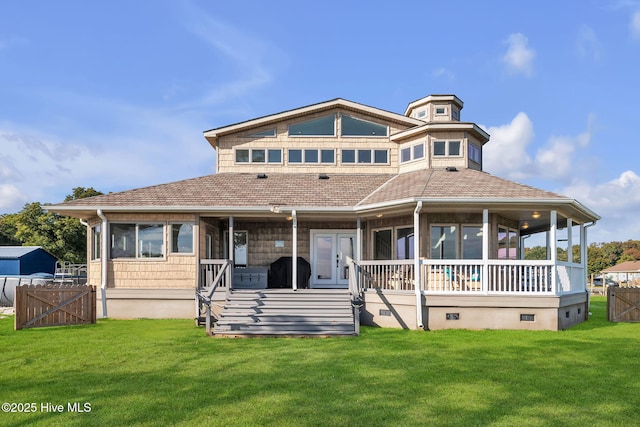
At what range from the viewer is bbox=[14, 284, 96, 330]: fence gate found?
13.6m

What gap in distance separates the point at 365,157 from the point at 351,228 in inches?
125

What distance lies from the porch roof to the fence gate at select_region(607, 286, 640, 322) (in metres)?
2.40

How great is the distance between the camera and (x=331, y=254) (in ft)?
58.0

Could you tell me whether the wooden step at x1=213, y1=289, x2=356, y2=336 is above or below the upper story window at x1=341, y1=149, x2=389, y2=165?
below

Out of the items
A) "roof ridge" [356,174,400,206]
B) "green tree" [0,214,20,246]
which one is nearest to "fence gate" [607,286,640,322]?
"roof ridge" [356,174,400,206]

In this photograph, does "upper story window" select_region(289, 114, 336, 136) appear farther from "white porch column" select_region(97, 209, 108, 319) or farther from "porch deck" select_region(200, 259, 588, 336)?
"white porch column" select_region(97, 209, 108, 319)

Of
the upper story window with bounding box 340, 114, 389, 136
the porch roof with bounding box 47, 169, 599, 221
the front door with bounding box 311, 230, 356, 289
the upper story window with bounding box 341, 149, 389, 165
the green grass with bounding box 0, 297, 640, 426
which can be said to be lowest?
the green grass with bounding box 0, 297, 640, 426

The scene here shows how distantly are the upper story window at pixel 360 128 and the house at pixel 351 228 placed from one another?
4 cm

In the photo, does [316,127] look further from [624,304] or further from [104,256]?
[624,304]

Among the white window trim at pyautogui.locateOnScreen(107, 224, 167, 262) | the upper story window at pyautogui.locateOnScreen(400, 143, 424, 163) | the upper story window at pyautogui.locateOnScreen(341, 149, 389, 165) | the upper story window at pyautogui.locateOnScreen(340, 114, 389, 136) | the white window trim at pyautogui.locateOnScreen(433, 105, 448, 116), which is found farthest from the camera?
the white window trim at pyautogui.locateOnScreen(433, 105, 448, 116)

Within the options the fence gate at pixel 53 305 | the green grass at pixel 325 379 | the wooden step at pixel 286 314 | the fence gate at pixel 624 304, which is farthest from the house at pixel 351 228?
the green grass at pixel 325 379

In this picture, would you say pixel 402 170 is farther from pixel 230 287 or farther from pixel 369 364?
pixel 369 364

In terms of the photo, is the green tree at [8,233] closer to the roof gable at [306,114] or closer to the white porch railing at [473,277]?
the roof gable at [306,114]

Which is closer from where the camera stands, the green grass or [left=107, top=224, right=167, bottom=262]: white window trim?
the green grass
